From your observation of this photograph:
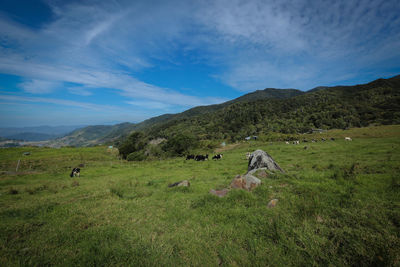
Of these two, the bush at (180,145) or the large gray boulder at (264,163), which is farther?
the bush at (180,145)

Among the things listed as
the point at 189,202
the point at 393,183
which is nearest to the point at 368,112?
the point at 393,183

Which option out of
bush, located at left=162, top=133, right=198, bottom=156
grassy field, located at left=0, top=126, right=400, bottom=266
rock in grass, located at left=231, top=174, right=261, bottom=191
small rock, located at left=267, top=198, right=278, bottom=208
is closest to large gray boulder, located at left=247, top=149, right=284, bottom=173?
rock in grass, located at left=231, top=174, right=261, bottom=191

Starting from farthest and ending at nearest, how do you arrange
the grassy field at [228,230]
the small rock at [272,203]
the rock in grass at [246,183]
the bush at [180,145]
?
1. the bush at [180,145]
2. the rock in grass at [246,183]
3. the small rock at [272,203]
4. the grassy field at [228,230]

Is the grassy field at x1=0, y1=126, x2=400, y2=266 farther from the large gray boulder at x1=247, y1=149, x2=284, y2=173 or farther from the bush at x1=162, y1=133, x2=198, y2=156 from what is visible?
the bush at x1=162, y1=133, x2=198, y2=156

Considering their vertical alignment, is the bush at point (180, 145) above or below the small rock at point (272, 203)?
below

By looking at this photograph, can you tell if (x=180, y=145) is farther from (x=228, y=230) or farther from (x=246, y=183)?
(x=228, y=230)

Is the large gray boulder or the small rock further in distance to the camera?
the large gray boulder

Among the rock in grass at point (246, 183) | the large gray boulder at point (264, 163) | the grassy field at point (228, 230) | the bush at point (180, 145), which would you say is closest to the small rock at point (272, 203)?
the grassy field at point (228, 230)

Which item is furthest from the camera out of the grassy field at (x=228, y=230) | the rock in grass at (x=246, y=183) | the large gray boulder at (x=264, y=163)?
the large gray boulder at (x=264, y=163)

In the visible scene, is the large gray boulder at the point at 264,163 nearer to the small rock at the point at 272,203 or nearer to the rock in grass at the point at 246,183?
the rock in grass at the point at 246,183

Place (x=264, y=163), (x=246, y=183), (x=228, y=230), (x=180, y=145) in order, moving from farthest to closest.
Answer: (x=180, y=145) → (x=264, y=163) → (x=246, y=183) → (x=228, y=230)

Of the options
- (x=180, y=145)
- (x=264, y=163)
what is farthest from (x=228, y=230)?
(x=180, y=145)

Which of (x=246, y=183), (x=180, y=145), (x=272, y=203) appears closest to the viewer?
(x=272, y=203)

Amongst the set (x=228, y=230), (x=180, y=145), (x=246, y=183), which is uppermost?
(x=246, y=183)
